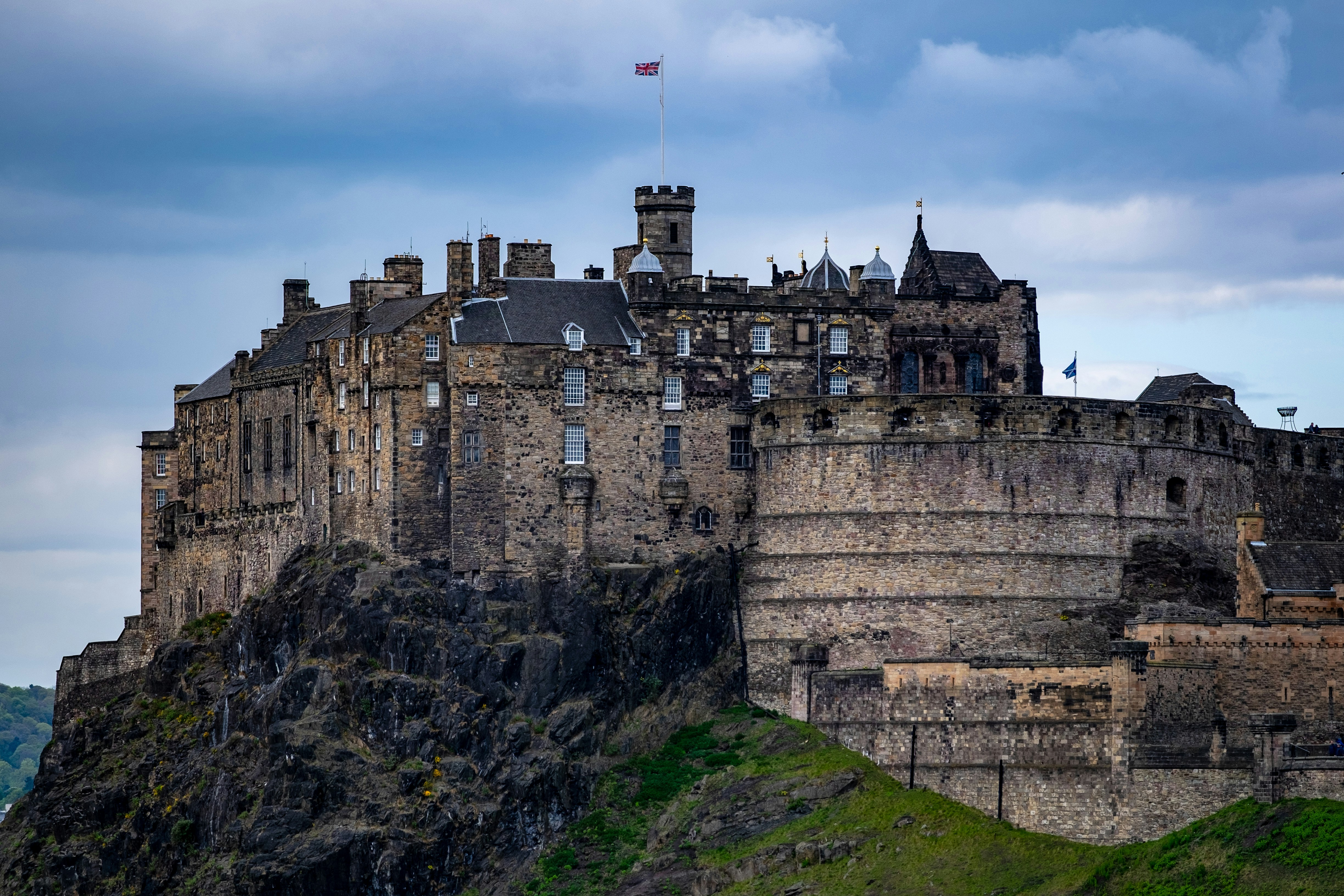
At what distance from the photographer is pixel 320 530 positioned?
368 ft

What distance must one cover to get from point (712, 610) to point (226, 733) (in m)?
21.1

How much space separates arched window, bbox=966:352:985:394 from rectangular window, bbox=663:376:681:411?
13.6 m

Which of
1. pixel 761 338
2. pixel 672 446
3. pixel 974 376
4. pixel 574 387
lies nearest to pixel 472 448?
pixel 574 387

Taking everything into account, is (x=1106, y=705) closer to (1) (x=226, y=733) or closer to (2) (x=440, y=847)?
(2) (x=440, y=847)

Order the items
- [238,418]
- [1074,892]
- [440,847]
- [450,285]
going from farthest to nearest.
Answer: [238,418]
[450,285]
[440,847]
[1074,892]

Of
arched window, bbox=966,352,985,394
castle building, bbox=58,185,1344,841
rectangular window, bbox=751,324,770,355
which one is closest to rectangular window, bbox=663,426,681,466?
castle building, bbox=58,185,1344,841

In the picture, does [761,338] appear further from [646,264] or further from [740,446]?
[646,264]

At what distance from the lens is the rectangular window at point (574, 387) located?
351ft

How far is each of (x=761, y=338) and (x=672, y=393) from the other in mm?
4571

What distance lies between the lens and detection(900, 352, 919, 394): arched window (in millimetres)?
112625

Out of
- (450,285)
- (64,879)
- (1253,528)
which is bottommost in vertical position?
(64,879)

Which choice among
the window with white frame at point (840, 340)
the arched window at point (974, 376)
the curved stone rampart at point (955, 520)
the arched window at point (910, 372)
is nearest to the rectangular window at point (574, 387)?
the curved stone rampart at point (955, 520)

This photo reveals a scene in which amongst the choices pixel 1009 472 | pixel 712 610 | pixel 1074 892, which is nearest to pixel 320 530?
pixel 712 610

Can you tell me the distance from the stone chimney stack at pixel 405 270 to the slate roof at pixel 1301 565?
38.9 m
